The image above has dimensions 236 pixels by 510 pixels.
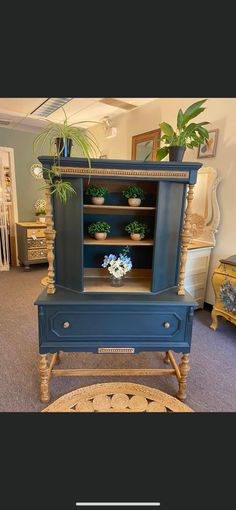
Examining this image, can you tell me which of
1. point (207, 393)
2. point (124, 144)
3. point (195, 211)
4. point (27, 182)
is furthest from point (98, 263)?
point (27, 182)

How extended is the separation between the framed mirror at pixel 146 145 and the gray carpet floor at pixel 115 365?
252cm

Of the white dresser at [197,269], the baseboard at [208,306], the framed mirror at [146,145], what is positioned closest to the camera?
the white dresser at [197,269]

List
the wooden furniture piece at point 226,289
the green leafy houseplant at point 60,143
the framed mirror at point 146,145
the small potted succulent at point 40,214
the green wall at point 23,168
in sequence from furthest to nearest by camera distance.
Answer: the small potted succulent at point 40,214 → the green wall at point 23,168 → the framed mirror at point 146,145 → the wooden furniture piece at point 226,289 → the green leafy houseplant at point 60,143

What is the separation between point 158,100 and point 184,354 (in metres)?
3.54

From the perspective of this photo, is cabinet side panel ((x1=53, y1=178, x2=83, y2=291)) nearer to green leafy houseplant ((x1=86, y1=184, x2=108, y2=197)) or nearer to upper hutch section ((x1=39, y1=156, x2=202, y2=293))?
upper hutch section ((x1=39, y1=156, x2=202, y2=293))

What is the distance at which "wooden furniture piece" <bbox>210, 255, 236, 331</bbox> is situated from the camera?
267 cm

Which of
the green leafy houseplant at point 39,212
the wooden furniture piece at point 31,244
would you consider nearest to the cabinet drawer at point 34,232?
the wooden furniture piece at point 31,244

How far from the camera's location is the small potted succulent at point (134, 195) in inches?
71.5

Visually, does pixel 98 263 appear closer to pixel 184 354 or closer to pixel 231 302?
pixel 184 354

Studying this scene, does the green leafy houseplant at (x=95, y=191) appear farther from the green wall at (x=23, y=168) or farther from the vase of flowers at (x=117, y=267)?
the green wall at (x=23, y=168)

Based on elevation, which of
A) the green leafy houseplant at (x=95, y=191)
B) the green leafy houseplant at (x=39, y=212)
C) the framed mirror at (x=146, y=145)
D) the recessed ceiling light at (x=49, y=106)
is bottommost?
the green leafy houseplant at (x=39, y=212)

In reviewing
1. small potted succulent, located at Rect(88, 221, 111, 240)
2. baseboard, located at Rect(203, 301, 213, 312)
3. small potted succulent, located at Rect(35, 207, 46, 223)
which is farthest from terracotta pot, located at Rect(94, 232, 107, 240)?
small potted succulent, located at Rect(35, 207, 46, 223)

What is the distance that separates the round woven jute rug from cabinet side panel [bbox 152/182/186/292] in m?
0.80

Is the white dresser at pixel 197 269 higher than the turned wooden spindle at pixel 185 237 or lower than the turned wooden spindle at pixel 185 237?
lower
